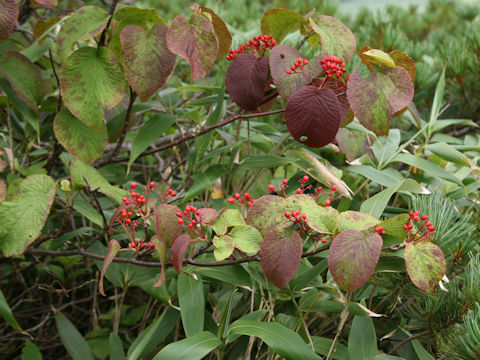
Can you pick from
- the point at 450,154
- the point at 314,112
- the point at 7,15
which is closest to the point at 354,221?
the point at 314,112

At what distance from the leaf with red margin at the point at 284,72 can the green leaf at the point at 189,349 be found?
398 mm

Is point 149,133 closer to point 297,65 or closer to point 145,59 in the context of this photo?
point 145,59

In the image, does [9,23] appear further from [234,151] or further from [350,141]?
[350,141]

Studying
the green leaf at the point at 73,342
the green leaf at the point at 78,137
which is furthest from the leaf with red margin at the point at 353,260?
the green leaf at the point at 73,342

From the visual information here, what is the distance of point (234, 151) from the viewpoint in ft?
3.11

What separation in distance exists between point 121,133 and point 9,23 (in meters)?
0.27

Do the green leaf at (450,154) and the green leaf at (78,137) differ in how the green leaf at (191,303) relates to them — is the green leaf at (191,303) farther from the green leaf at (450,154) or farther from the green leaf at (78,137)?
the green leaf at (450,154)

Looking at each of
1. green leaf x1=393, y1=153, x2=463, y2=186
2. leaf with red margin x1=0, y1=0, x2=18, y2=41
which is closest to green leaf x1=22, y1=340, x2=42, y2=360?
leaf with red margin x1=0, y1=0, x2=18, y2=41

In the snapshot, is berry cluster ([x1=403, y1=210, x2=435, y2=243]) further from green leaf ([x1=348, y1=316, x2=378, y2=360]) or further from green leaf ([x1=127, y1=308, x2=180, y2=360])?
green leaf ([x1=127, y1=308, x2=180, y2=360])

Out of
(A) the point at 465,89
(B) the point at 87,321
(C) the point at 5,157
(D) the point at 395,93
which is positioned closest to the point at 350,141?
(D) the point at 395,93

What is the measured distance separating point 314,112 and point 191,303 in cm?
36

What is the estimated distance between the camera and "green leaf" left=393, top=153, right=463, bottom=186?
884mm

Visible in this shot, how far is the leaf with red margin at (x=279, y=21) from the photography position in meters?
0.86

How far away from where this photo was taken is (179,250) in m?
0.61
